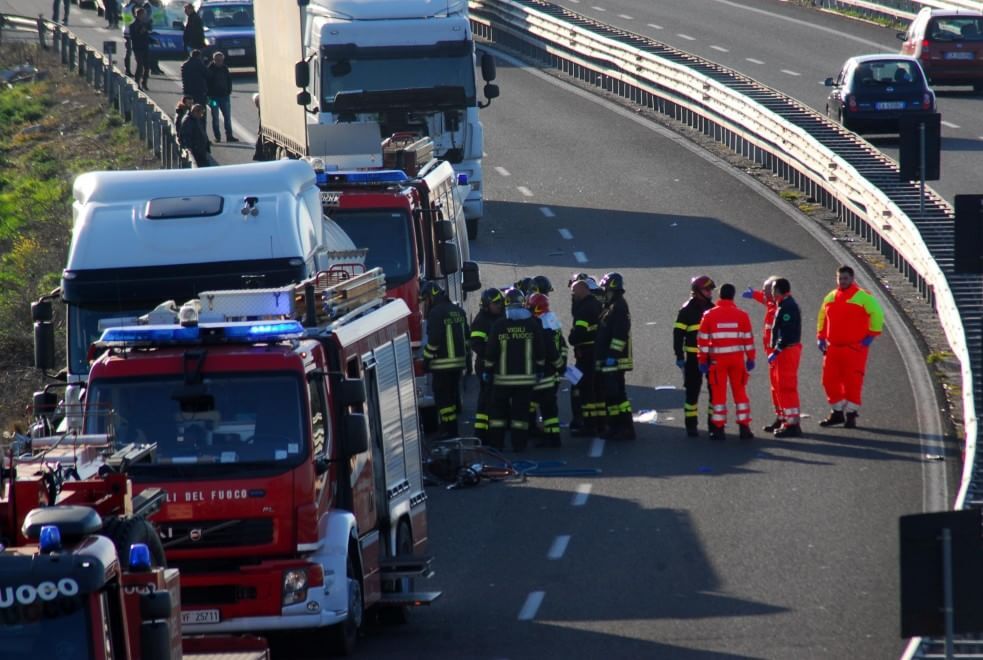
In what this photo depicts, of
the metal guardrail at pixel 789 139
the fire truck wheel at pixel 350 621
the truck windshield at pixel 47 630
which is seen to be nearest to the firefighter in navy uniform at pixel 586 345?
the metal guardrail at pixel 789 139

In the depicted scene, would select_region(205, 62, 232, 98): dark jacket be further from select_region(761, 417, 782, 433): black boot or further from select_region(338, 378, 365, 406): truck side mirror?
select_region(338, 378, 365, 406): truck side mirror

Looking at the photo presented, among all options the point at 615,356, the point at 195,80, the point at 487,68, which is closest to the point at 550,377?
the point at 615,356

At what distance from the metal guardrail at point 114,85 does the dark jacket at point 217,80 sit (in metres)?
1.07

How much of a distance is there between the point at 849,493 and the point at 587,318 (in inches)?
163

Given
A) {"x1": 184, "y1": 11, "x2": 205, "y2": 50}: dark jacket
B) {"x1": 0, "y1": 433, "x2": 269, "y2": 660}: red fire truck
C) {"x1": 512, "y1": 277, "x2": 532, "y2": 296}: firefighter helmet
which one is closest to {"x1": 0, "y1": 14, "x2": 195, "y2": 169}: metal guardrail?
{"x1": 184, "y1": 11, "x2": 205, "y2": 50}: dark jacket

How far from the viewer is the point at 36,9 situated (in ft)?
204

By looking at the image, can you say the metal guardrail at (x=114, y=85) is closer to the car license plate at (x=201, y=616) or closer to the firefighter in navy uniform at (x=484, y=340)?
the firefighter in navy uniform at (x=484, y=340)

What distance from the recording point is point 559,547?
16016 millimetres

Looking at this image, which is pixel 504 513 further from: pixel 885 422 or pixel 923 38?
pixel 923 38

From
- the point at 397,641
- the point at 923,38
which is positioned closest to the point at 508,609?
the point at 397,641

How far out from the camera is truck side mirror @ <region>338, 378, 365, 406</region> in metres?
12.4

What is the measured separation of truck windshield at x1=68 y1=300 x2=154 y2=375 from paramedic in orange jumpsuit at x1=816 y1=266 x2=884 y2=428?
294 inches

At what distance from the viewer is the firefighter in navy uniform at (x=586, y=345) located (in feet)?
66.8

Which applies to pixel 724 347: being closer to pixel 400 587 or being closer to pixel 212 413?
pixel 400 587
